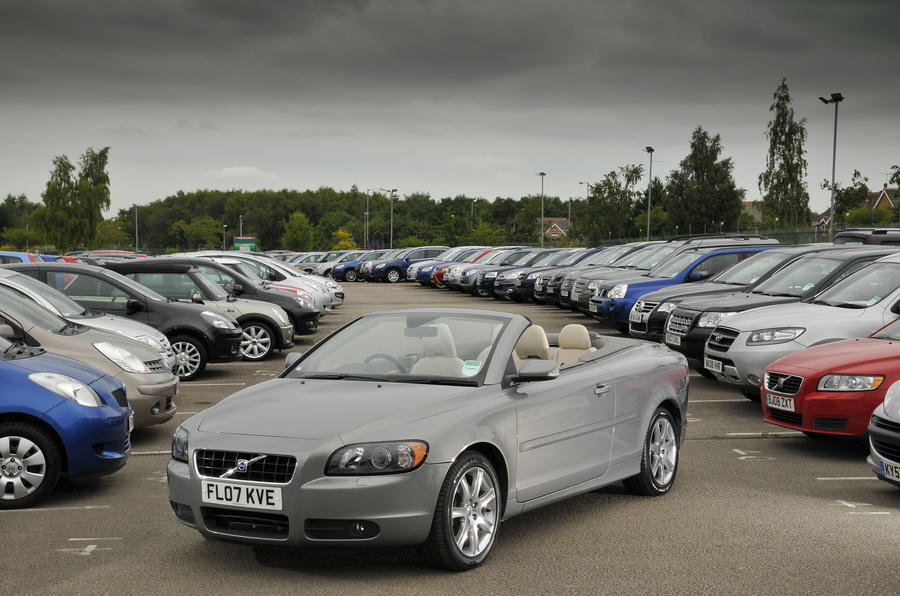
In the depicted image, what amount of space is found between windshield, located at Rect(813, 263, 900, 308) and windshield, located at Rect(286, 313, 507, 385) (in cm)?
638

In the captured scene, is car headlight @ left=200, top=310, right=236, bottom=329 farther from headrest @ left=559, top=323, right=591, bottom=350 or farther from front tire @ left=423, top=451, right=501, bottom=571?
front tire @ left=423, top=451, right=501, bottom=571

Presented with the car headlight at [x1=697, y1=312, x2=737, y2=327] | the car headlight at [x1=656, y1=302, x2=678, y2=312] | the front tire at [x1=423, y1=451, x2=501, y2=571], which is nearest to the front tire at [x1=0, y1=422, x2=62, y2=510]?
the front tire at [x1=423, y1=451, x2=501, y2=571]

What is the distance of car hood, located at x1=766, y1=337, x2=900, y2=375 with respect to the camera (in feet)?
27.9

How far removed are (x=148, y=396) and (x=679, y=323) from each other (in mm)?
7227

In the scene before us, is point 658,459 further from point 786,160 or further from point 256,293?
point 786,160

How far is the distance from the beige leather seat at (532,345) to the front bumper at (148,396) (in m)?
4.13

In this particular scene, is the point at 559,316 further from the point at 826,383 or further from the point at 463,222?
the point at 463,222

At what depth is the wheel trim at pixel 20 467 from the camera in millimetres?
6957

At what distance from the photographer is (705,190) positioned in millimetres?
98000

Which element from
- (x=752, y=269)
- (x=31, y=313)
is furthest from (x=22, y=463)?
(x=752, y=269)

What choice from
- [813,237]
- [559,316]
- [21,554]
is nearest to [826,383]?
[21,554]

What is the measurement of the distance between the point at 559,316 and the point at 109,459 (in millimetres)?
19457

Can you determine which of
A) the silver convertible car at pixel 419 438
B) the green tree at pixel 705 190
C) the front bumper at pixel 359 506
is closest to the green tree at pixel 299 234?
the green tree at pixel 705 190

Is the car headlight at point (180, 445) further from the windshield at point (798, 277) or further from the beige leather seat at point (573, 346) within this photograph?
the windshield at point (798, 277)
